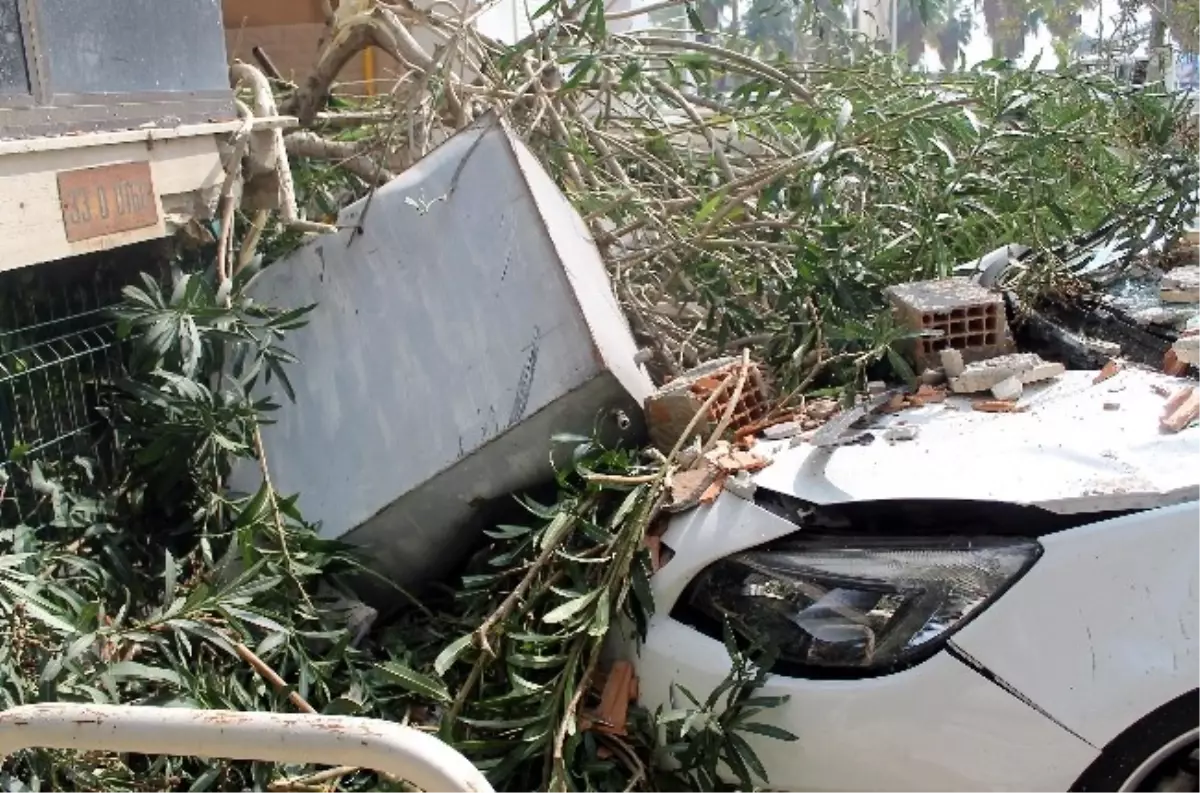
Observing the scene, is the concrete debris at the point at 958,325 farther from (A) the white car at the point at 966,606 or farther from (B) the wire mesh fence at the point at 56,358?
(B) the wire mesh fence at the point at 56,358

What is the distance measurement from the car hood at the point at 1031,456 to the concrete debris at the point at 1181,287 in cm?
59

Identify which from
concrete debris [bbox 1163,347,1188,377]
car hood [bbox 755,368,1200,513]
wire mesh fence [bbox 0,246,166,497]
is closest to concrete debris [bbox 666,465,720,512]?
car hood [bbox 755,368,1200,513]

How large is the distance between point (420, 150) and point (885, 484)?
3161 millimetres

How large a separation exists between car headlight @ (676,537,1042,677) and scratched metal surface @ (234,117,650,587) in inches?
30.9

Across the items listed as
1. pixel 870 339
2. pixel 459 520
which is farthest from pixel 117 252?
pixel 870 339

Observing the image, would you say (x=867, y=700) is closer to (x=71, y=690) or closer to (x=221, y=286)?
(x=71, y=690)

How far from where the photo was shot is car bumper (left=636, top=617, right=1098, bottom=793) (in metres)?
2.32

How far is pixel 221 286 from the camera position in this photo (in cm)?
386

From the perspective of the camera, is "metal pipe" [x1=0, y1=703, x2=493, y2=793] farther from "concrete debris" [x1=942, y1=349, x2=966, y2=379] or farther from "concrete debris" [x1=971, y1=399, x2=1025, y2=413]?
"concrete debris" [x1=942, y1=349, x2=966, y2=379]

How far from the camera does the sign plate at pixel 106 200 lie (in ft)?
11.5

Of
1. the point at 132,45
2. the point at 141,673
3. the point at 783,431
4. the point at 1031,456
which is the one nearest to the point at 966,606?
the point at 1031,456

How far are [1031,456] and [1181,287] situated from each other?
1251mm

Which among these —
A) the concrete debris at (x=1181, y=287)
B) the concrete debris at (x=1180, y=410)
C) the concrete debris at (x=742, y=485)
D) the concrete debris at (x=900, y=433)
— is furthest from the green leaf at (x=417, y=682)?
the concrete debris at (x=1181, y=287)

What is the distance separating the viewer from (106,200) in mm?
3689
